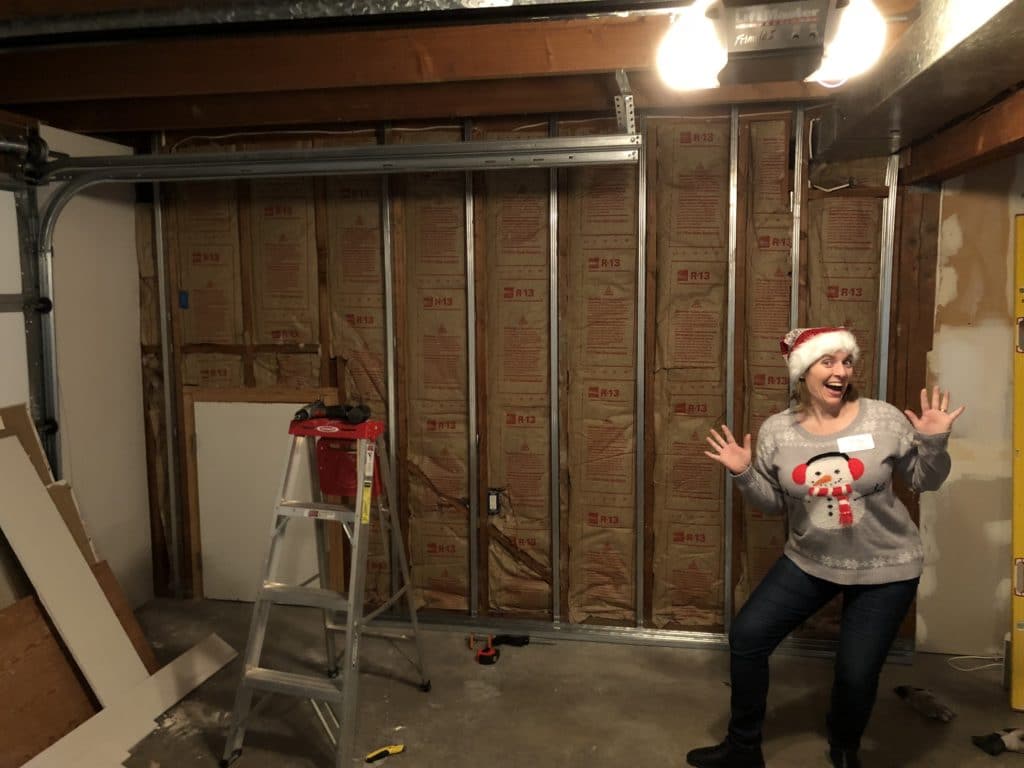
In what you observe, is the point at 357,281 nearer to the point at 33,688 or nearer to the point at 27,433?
the point at 27,433

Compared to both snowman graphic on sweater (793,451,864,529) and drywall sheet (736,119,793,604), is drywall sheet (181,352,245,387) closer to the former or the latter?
drywall sheet (736,119,793,604)

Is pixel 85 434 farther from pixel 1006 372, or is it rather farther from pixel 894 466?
pixel 1006 372

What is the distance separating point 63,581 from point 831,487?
281 cm

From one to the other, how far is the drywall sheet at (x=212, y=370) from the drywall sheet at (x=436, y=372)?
0.90m

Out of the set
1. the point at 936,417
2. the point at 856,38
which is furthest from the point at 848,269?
the point at 856,38

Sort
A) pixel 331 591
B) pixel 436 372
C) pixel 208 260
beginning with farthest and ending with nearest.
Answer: pixel 208 260, pixel 436 372, pixel 331 591

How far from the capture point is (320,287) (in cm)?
371

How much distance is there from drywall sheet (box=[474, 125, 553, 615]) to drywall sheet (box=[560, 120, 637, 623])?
0.11 meters

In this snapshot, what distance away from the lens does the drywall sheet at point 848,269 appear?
3.26 meters

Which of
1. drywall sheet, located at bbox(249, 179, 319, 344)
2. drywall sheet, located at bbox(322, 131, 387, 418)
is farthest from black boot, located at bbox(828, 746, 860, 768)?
drywall sheet, located at bbox(249, 179, 319, 344)

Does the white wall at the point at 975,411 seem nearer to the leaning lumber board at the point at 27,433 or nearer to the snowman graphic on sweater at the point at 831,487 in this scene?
the snowman graphic on sweater at the point at 831,487

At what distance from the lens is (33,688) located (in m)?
2.66

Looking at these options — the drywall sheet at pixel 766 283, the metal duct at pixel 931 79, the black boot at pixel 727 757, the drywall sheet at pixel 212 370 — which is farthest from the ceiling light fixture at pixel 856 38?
the drywall sheet at pixel 212 370

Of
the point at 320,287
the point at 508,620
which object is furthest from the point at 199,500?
the point at 508,620
